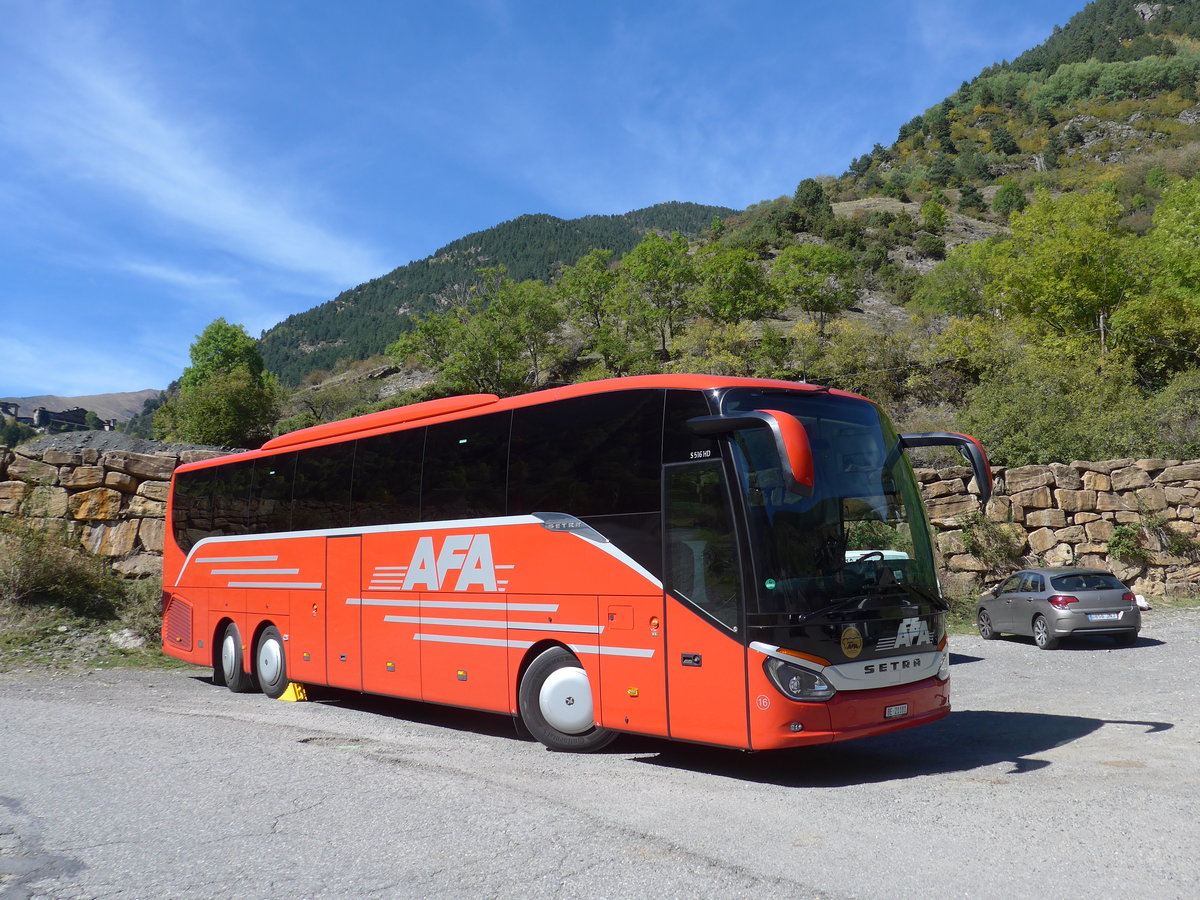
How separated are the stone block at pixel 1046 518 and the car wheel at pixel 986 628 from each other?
12.6 feet

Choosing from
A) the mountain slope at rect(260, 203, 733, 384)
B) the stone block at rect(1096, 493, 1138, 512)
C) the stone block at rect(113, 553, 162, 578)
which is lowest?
the stone block at rect(113, 553, 162, 578)

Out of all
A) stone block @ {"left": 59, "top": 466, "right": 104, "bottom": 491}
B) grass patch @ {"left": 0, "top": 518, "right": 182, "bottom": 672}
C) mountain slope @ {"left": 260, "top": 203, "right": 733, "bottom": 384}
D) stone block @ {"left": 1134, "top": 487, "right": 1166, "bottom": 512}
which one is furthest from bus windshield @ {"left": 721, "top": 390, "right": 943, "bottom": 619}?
mountain slope @ {"left": 260, "top": 203, "right": 733, "bottom": 384}

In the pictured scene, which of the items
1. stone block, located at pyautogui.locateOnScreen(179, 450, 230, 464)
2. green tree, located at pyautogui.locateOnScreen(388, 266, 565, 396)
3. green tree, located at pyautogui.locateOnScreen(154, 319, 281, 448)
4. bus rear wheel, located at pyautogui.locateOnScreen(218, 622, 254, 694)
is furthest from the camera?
green tree, located at pyautogui.locateOnScreen(154, 319, 281, 448)

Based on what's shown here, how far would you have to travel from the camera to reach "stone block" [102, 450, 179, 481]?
675 inches

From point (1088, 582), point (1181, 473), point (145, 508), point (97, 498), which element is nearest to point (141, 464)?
point (145, 508)

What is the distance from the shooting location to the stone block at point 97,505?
1694 cm

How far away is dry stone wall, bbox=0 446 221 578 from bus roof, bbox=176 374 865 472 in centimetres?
370

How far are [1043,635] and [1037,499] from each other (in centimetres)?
563

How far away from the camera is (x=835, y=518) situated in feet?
22.7

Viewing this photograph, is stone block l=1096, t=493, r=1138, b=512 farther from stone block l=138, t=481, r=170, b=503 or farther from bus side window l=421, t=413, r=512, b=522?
stone block l=138, t=481, r=170, b=503

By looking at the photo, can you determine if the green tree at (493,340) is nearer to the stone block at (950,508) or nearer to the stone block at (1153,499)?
the stone block at (950,508)

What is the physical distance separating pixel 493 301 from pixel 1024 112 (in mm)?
107759

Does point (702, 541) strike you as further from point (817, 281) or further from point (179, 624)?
point (817, 281)

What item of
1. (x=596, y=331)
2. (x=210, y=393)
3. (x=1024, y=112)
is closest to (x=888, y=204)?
(x=1024, y=112)
